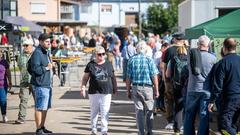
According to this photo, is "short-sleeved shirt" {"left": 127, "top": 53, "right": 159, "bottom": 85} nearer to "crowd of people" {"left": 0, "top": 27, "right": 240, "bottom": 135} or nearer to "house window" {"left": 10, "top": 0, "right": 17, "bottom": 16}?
"crowd of people" {"left": 0, "top": 27, "right": 240, "bottom": 135}

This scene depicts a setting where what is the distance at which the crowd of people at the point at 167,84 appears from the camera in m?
Answer: 9.10

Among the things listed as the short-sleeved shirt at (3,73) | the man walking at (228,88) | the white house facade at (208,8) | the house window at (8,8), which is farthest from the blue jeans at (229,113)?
the house window at (8,8)

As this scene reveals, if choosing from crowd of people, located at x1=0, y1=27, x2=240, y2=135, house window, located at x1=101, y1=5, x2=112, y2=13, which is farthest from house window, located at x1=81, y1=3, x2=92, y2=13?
crowd of people, located at x1=0, y1=27, x2=240, y2=135

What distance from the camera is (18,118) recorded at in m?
13.3

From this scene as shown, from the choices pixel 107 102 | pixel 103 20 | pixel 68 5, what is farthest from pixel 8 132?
pixel 103 20

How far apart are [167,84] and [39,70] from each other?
8.56 feet

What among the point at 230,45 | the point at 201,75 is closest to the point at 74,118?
the point at 201,75

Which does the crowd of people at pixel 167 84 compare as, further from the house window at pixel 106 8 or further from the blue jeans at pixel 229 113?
the house window at pixel 106 8

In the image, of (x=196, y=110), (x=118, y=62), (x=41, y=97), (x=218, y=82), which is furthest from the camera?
(x=118, y=62)

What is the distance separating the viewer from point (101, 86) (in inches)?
434

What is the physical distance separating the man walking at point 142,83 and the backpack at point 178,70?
2.81 feet

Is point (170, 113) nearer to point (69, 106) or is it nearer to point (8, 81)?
point (8, 81)

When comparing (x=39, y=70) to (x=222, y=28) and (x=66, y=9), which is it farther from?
(x=66, y=9)

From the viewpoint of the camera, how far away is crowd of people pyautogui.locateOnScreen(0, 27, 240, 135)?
9102 mm
